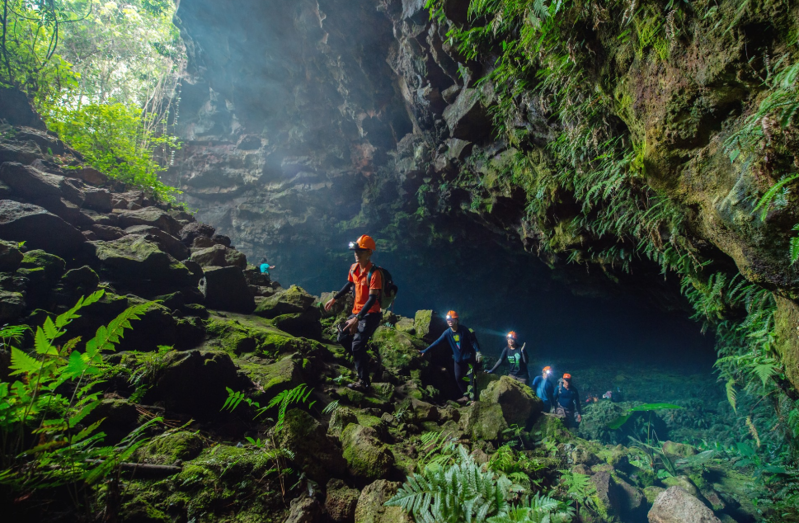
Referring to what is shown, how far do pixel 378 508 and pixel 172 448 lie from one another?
1.36m

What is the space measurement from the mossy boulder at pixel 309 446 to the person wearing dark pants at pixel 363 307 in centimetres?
201

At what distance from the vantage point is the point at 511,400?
18.9ft

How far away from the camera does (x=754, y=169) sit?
2.09 meters

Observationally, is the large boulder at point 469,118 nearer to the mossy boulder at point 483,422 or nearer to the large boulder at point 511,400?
the large boulder at point 511,400

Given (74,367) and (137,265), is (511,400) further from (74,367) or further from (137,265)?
(137,265)

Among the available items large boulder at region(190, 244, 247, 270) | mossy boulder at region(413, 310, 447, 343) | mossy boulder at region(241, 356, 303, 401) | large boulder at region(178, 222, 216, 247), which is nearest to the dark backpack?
mossy boulder at region(241, 356, 303, 401)

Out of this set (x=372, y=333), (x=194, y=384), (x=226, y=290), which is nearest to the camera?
(x=194, y=384)

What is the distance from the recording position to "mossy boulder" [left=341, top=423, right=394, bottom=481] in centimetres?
228

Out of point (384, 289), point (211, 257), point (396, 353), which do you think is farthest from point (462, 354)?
point (211, 257)

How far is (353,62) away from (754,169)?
14.7 meters

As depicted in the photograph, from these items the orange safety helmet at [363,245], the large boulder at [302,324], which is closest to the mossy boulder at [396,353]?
the large boulder at [302,324]

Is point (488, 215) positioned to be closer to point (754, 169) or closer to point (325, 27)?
point (754, 169)

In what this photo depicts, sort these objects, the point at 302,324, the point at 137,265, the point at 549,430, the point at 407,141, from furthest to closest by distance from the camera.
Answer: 1. the point at 407,141
2. the point at 302,324
3. the point at 549,430
4. the point at 137,265

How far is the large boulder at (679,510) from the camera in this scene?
12.3ft
